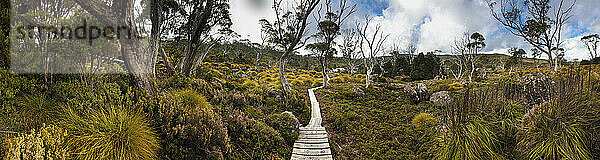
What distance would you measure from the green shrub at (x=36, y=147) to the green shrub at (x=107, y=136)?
A: 0.16m

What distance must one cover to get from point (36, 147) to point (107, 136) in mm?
648

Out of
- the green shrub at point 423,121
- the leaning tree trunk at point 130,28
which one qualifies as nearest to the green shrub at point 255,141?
the leaning tree trunk at point 130,28

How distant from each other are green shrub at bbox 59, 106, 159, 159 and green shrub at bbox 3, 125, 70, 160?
164 millimetres

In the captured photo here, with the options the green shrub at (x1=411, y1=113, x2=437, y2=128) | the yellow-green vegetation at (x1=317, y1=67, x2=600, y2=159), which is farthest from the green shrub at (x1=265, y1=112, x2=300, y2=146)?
the green shrub at (x1=411, y1=113, x2=437, y2=128)

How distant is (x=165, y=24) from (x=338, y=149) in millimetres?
10363

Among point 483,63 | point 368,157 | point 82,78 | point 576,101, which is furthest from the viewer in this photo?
point 483,63

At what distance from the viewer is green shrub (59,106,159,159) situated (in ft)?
8.35

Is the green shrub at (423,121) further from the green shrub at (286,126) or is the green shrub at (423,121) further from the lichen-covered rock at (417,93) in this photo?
the lichen-covered rock at (417,93)

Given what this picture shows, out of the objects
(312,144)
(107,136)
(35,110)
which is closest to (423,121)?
(312,144)

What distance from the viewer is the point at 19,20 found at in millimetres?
3170

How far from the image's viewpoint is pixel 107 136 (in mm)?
2719

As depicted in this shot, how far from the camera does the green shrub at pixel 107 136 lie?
254 cm

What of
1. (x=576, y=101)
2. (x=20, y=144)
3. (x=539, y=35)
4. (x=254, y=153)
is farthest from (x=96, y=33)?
(x=539, y=35)

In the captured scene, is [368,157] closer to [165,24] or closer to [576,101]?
[576,101]
